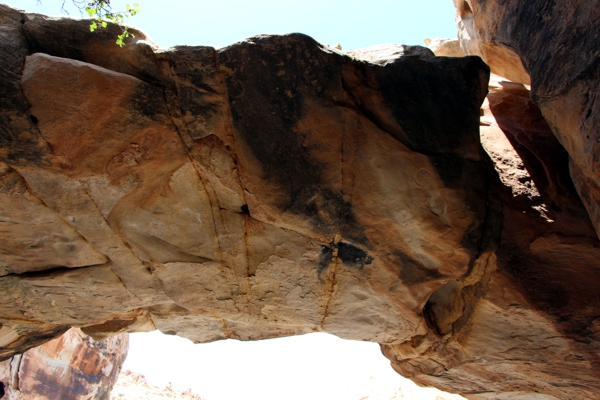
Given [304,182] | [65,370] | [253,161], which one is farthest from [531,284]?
[65,370]

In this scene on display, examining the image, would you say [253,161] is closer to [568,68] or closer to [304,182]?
[304,182]

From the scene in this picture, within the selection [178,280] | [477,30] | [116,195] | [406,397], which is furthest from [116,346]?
[477,30]

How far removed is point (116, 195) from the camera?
4.20m

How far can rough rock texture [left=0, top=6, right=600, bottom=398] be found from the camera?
3.75 metres

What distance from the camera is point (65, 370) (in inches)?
514

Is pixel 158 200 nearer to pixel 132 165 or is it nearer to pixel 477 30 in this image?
pixel 132 165

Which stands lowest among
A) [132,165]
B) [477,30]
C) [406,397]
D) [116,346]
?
[116,346]

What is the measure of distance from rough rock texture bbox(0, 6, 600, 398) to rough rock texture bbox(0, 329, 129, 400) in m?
9.28

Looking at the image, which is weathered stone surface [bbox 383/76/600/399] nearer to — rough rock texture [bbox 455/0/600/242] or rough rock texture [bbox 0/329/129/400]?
rough rock texture [bbox 455/0/600/242]

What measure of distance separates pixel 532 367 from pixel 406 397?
401 inches

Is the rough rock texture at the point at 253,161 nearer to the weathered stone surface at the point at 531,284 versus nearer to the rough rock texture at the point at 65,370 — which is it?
the weathered stone surface at the point at 531,284

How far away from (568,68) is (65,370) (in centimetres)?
1549

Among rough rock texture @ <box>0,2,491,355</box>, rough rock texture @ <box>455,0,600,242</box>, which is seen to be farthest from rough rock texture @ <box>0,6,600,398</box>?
rough rock texture @ <box>455,0,600,242</box>

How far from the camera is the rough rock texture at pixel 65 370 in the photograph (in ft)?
38.4
